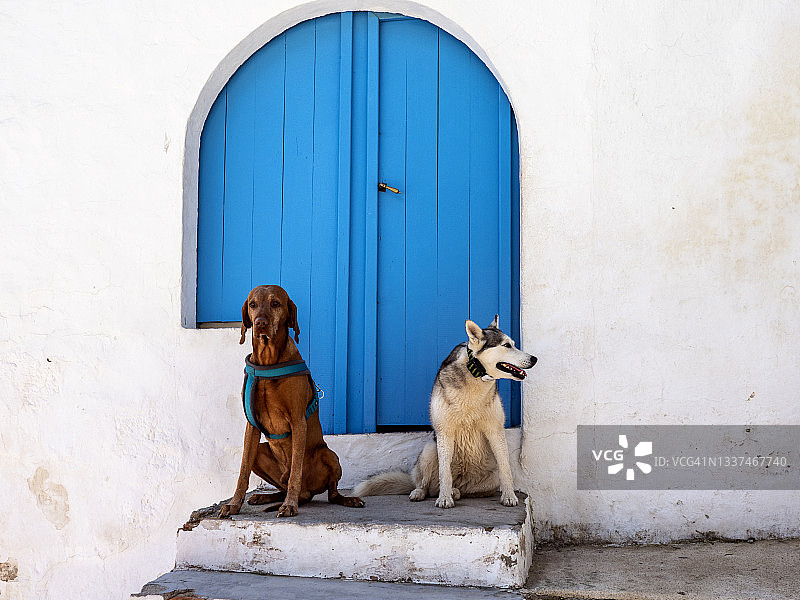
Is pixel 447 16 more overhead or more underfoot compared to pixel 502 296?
more overhead

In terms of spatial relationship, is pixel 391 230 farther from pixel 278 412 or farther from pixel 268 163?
pixel 278 412

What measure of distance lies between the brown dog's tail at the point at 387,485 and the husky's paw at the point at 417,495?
178 mm

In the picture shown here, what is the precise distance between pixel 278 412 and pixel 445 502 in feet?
2.89

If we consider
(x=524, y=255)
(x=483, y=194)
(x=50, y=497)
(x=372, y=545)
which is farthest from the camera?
(x=483, y=194)

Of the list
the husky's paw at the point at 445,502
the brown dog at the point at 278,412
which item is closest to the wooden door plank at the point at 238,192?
the brown dog at the point at 278,412

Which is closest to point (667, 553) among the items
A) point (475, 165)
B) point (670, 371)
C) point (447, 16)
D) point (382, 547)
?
point (670, 371)

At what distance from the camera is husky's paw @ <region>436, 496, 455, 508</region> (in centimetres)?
334

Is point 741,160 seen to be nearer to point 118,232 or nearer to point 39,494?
point 118,232

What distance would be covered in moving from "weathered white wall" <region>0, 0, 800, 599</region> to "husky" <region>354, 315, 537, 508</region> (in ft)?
1.17

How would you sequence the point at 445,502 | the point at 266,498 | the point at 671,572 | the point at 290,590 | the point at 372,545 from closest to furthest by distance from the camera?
the point at 290,590 < the point at 372,545 < the point at 671,572 < the point at 445,502 < the point at 266,498

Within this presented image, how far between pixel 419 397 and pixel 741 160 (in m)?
2.17

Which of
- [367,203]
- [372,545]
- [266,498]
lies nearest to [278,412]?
[266,498]

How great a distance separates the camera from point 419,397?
426cm

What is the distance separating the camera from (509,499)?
340cm
